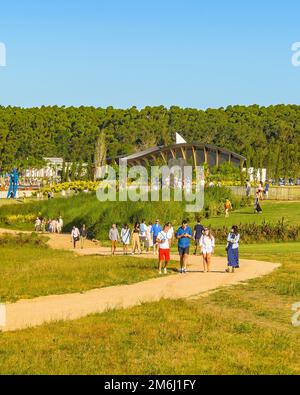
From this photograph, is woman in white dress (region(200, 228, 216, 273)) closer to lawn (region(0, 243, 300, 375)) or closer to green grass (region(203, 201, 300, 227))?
lawn (region(0, 243, 300, 375))

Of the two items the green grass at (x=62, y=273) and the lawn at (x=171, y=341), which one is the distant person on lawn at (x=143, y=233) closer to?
the green grass at (x=62, y=273)

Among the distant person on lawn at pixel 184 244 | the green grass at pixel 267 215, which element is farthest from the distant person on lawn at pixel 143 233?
the distant person on lawn at pixel 184 244

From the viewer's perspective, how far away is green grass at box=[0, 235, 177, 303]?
20.6 m

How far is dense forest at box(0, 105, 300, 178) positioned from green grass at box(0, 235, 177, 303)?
72.1m

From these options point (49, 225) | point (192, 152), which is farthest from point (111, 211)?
point (192, 152)

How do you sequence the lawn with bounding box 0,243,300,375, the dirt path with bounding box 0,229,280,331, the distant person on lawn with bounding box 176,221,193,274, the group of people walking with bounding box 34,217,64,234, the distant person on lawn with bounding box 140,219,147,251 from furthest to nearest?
1. the group of people walking with bounding box 34,217,64,234
2. the distant person on lawn with bounding box 140,219,147,251
3. the distant person on lawn with bounding box 176,221,193,274
4. the dirt path with bounding box 0,229,280,331
5. the lawn with bounding box 0,243,300,375

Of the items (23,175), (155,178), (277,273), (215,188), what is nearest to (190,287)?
(277,273)

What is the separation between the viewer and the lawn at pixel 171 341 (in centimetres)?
1200

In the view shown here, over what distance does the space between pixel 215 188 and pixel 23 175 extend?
6673 centimetres

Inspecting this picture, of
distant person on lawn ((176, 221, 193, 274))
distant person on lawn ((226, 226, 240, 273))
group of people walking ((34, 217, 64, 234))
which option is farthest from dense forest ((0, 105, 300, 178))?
distant person on lawn ((176, 221, 193, 274))

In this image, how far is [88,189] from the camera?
234ft

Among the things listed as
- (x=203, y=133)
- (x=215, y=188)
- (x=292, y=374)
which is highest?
(x=203, y=133)

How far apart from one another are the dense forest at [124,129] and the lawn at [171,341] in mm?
83109

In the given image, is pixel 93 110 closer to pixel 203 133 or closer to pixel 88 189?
pixel 203 133
